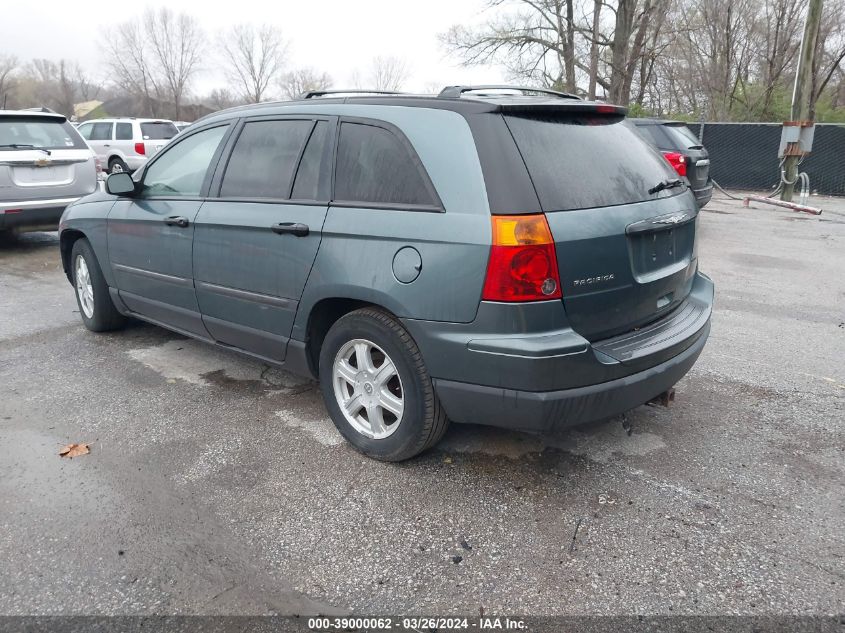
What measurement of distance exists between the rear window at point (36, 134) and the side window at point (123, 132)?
9252 mm

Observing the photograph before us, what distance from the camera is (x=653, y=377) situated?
9.30ft

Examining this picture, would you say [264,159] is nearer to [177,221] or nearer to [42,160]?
[177,221]

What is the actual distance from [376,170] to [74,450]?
216 centimetres

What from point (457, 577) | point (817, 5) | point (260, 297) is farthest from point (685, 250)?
point (817, 5)

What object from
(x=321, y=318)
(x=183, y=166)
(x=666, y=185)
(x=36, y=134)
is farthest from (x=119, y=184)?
(x=36, y=134)

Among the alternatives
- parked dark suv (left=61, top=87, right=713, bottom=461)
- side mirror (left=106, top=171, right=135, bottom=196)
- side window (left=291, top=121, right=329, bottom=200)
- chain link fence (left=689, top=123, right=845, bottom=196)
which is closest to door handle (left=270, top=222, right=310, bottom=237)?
parked dark suv (left=61, top=87, right=713, bottom=461)

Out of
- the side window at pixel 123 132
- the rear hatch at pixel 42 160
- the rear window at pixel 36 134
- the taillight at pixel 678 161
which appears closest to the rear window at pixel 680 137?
the taillight at pixel 678 161

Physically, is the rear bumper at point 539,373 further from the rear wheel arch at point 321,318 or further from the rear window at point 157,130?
the rear window at point 157,130

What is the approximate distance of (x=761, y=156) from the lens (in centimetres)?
1689

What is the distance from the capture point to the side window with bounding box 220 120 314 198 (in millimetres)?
3404

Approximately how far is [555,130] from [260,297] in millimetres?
1795

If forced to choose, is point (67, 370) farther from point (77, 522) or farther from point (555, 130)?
point (555, 130)

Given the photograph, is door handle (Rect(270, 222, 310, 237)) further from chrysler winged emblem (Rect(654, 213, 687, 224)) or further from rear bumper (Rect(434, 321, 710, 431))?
chrysler winged emblem (Rect(654, 213, 687, 224))

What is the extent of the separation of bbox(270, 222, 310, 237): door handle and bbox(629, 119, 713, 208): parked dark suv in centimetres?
733
